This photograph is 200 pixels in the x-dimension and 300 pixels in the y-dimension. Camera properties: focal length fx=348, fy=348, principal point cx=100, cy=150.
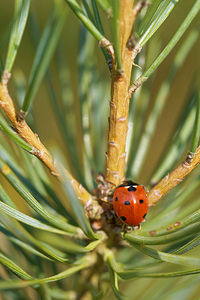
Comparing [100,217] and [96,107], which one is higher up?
[96,107]

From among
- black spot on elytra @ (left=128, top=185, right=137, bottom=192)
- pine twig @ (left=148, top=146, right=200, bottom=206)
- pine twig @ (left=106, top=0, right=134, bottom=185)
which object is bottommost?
pine twig @ (left=148, top=146, right=200, bottom=206)

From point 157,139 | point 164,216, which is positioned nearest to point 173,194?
point 164,216

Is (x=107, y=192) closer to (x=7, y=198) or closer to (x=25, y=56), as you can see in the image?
(x=7, y=198)

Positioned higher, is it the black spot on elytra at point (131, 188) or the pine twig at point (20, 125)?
the pine twig at point (20, 125)

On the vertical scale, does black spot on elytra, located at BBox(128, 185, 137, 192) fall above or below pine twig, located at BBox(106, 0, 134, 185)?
below
